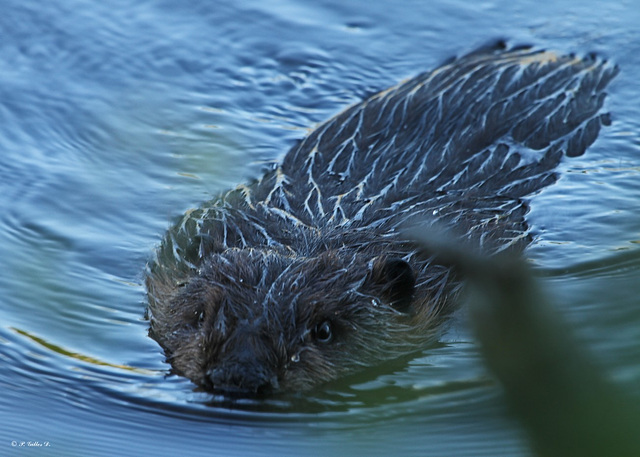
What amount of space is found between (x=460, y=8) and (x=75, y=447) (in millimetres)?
6332

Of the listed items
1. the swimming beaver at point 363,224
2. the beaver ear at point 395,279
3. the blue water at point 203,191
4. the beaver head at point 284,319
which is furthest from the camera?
the beaver ear at point 395,279

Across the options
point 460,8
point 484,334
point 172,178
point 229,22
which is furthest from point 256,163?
point 484,334

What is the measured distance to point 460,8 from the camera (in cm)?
855

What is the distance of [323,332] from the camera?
12.1 ft

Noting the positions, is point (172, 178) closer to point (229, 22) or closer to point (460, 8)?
point (229, 22)

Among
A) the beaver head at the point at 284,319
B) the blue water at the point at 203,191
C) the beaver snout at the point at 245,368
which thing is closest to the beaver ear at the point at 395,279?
the beaver head at the point at 284,319

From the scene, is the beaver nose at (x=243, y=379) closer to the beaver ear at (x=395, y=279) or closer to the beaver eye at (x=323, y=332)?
the beaver eye at (x=323, y=332)

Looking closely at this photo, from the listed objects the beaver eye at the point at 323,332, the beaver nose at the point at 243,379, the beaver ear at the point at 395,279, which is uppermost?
the beaver ear at the point at 395,279

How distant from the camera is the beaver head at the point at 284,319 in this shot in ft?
11.4

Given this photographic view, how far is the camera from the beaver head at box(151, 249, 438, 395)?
3465 mm

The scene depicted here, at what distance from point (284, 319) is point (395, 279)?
632 millimetres

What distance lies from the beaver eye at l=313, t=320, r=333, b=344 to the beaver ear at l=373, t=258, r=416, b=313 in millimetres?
378

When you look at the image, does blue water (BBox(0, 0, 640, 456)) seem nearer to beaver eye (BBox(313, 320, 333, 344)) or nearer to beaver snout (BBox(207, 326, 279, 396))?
beaver snout (BBox(207, 326, 279, 396))

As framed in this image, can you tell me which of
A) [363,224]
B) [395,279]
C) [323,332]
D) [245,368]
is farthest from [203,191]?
[245,368]
